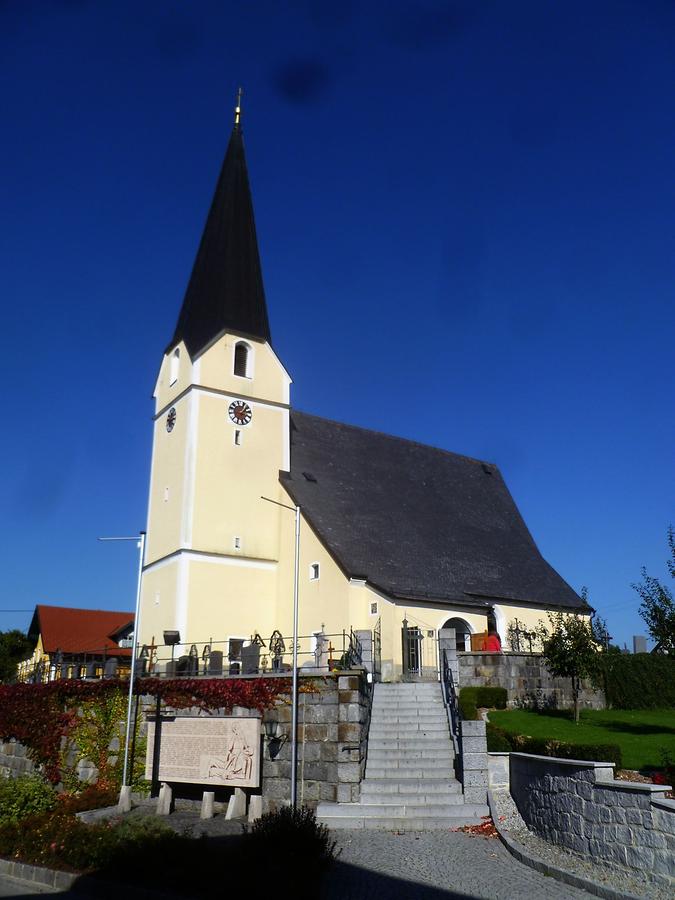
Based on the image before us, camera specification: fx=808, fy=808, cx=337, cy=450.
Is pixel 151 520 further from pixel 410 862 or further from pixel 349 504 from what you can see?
pixel 410 862

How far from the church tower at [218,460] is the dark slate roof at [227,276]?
6cm

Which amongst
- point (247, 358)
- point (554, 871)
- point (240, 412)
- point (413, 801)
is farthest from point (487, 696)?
point (247, 358)

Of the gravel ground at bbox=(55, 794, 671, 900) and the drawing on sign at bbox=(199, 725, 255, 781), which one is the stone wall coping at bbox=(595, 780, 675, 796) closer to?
the gravel ground at bbox=(55, 794, 671, 900)

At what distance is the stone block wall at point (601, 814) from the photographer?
10.1 meters

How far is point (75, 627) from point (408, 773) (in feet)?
136

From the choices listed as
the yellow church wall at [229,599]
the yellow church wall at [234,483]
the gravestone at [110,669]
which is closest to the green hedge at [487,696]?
the gravestone at [110,669]

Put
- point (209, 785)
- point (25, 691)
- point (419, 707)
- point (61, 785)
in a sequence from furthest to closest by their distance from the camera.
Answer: point (25, 691)
point (61, 785)
point (419, 707)
point (209, 785)

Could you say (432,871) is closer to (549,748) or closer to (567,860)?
(567,860)

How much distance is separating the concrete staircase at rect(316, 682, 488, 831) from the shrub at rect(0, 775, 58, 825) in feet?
18.9

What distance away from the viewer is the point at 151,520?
108 feet

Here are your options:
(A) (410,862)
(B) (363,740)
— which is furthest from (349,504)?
(A) (410,862)

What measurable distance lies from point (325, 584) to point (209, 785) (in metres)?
11.9

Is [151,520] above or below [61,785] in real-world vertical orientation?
above

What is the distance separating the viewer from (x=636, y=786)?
10.6 m
